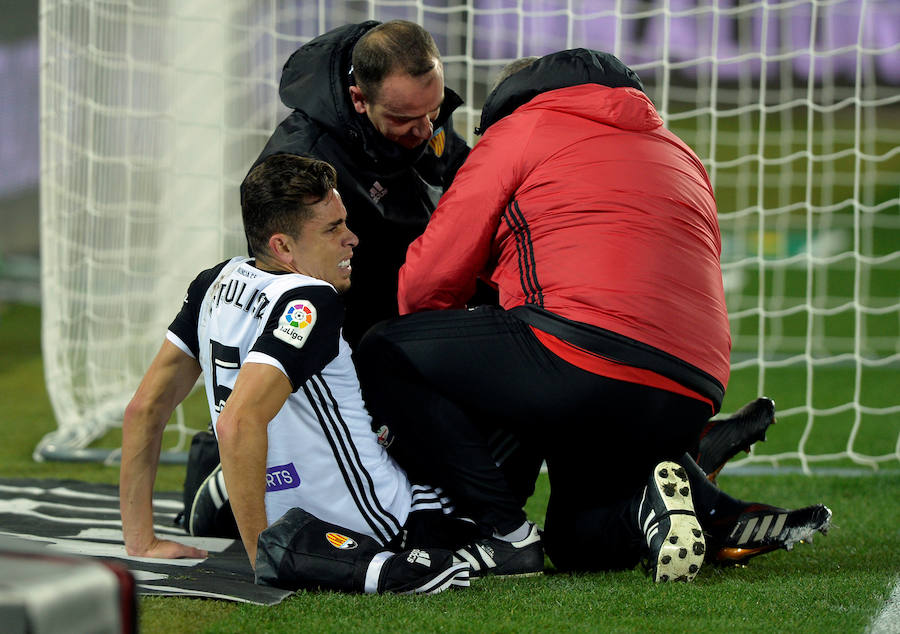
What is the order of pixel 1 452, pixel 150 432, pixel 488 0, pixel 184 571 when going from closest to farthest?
pixel 184 571 → pixel 150 432 → pixel 1 452 → pixel 488 0

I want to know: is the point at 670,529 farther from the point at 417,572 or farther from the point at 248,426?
the point at 248,426

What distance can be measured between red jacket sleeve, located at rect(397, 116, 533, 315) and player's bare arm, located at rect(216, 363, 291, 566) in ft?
1.71

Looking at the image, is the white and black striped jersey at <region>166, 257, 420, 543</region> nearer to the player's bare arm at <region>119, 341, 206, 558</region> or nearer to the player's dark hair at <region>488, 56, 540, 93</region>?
the player's bare arm at <region>119, 341, 206, 558</region>

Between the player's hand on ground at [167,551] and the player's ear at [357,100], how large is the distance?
1.30 m

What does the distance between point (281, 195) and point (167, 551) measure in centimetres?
94

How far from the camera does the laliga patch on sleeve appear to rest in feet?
7.57

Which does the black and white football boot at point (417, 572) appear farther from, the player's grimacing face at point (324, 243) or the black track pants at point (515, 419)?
the player's grimacing face at point (324, 243)

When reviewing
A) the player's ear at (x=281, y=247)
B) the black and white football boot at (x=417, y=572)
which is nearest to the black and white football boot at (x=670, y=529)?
the black and white football boot at (x=417, y=572)

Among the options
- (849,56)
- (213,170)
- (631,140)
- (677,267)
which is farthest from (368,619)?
(849,56)

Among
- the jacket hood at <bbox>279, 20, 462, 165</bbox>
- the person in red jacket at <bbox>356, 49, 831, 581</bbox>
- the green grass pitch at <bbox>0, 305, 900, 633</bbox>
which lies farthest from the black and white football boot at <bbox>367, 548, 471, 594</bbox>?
the jacket hood at <bbox>279, 20, 462, 165</bbox>

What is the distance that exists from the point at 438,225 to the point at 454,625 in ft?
3.27

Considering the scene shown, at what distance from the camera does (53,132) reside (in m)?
4.71

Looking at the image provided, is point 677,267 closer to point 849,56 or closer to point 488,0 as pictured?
point 488,0

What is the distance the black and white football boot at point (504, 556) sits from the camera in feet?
8.33
